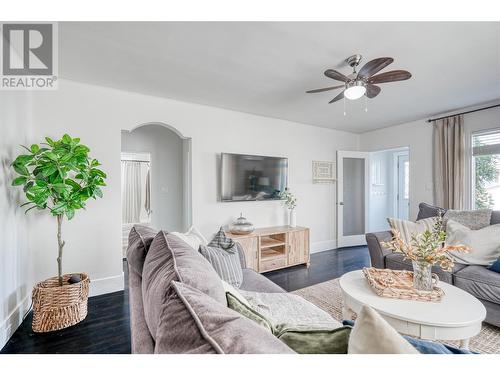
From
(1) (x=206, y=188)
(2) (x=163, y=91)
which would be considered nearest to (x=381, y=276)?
(1) (x=206, y=188)

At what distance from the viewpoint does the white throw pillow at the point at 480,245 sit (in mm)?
2297

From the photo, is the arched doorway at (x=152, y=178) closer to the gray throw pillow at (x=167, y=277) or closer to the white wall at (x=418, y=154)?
the gray throw pillow at (x=167, y=277)

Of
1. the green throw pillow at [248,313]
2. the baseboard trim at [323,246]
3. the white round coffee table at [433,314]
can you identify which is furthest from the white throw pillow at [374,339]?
the baseboard trim at [323,246]

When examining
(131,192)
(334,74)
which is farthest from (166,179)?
(334,74)

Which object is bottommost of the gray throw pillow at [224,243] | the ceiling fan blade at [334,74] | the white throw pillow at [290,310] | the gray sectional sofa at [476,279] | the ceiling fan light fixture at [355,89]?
the gray sectional sofa at [476,279]

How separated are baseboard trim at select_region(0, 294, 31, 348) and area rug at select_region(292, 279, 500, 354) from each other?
2.62m

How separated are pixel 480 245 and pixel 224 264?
2.53 m

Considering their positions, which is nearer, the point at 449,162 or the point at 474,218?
the point at 474,218

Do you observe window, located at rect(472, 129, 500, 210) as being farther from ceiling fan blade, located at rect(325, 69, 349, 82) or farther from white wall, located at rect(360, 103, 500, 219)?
ceiling fan blade, located at rect(325, 69, 349, 82)

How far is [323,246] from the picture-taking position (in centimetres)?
459

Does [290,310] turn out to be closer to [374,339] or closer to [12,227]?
[374,339]

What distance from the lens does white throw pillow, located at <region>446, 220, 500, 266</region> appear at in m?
2.30

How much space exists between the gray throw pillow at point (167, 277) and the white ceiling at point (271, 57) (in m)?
1.59
